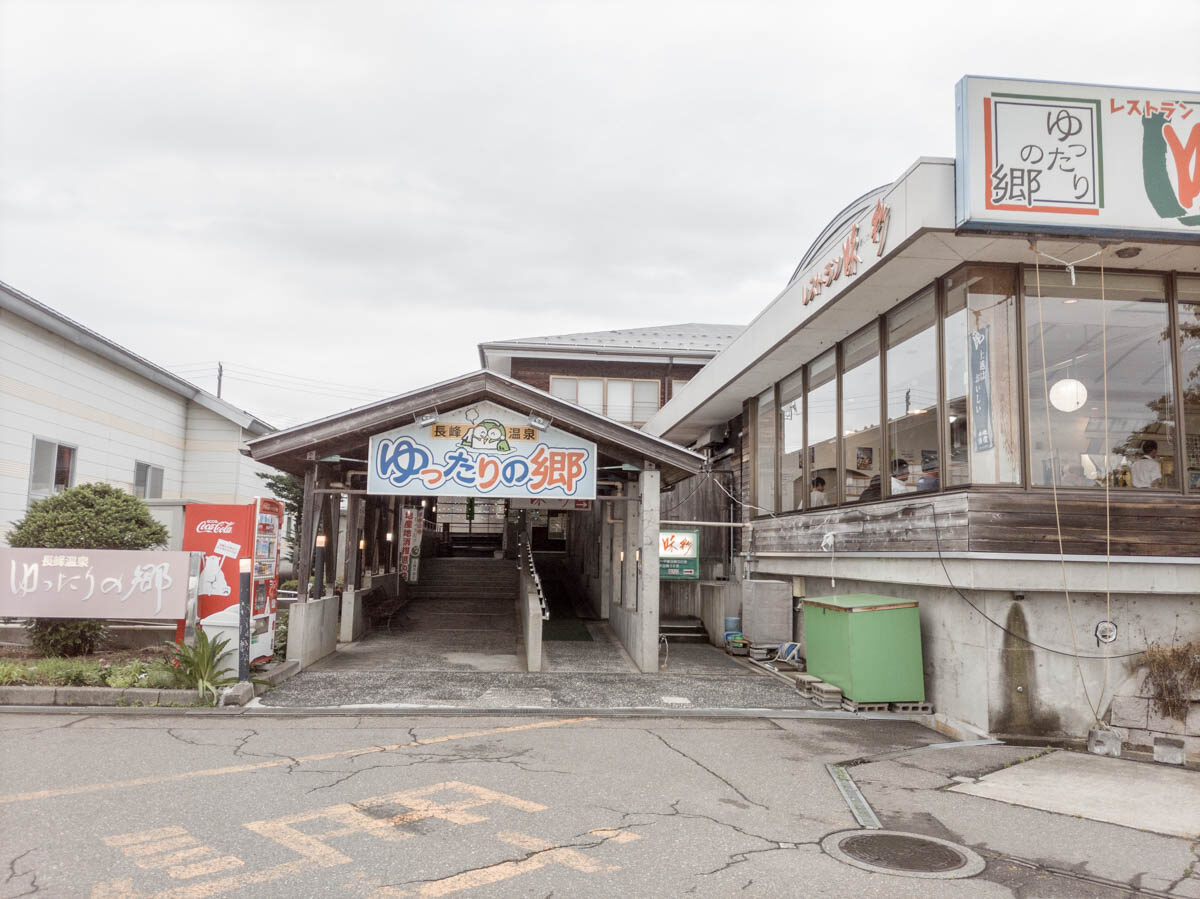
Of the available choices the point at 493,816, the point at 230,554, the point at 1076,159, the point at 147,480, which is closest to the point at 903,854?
the point at 493,816

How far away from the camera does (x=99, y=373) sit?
695 inches

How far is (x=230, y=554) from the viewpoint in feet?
39.3

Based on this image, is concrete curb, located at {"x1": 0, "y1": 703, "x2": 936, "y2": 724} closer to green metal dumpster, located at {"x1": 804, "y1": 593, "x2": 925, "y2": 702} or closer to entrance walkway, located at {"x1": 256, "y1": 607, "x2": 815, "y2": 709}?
entrance walkway, located at {"x1": 256, "y1": 607, "x2": 815, "y2": 709}

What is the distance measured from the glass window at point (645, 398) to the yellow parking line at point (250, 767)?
1873 cm

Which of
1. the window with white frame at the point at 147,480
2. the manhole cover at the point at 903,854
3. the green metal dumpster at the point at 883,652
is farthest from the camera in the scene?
the window with white frame at the point at 147,480

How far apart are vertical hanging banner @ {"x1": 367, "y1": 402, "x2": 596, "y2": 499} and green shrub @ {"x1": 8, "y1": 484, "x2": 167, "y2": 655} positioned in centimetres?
358

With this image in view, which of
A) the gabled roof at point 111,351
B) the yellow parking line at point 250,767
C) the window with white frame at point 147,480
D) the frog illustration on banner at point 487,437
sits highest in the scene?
the gabled roof at point 111,351

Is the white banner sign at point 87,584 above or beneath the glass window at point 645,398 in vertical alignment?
beneath

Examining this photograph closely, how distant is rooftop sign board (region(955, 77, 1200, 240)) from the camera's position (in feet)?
29.3

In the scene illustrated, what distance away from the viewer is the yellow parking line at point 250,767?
6.48 metres

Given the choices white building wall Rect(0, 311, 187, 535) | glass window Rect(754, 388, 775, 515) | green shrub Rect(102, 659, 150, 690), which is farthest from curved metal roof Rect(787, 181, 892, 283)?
white building wall Rect(0, 311, 187, 535)

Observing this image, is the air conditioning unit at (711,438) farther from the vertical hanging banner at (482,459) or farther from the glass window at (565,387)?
the vertical hanging banner at (482,459)

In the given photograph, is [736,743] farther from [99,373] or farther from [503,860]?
[99,373]

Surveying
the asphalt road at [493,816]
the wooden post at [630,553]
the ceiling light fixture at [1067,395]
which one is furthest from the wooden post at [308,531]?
the ceiling light fixture at [1067,395]
